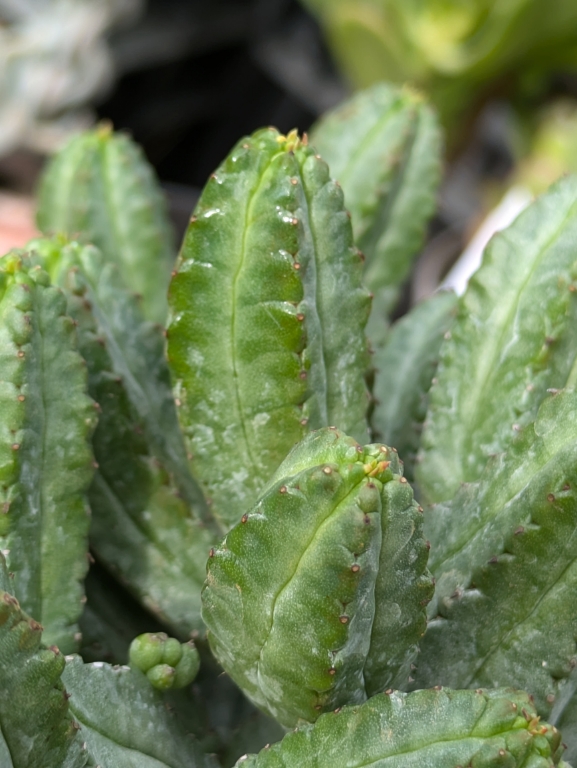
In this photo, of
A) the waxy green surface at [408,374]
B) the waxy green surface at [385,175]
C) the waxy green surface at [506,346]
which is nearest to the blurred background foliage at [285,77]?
the waxy green surface at [385,175]

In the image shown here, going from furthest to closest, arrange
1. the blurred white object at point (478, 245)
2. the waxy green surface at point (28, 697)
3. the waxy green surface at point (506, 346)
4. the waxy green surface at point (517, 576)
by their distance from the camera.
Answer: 1. the blurred white object at point (478, 245)
2. the waxy green surface at point (506, 346)
3. the waxy green surface at point (517, 576)
4. the waxy green surface at point (28, 697)

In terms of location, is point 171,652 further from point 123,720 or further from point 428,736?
point 428,736

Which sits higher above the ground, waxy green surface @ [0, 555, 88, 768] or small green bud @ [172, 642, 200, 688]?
waxy green surface @ [0, 555, 88, 768]

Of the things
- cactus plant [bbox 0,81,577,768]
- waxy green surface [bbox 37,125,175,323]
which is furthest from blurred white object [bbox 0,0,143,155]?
cactus plant [bbox 0,81,577,768]

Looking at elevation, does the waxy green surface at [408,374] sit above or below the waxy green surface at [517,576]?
above

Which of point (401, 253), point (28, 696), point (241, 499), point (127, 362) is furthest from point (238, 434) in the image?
point (401, 253)

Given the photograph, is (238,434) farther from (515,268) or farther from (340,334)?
(515,268)

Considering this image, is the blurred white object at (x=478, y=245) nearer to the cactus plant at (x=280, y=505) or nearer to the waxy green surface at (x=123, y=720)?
the cactus plant at (x=280, y=505)

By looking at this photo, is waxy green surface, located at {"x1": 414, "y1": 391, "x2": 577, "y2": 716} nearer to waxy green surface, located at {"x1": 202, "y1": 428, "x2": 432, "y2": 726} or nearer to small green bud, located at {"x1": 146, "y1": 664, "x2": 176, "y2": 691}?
waxy green surface, located at {"x1": 202, "y1": 428, "x2": 432, "y2": 726}
